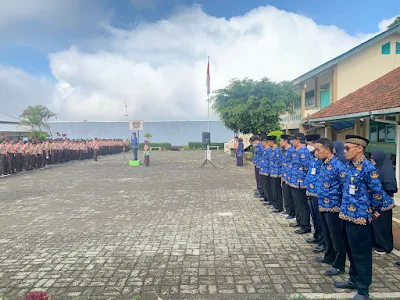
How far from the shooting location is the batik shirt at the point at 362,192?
3314mm

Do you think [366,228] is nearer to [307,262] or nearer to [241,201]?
[307,262]

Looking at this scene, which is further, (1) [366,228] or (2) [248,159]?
(2) [248,159]

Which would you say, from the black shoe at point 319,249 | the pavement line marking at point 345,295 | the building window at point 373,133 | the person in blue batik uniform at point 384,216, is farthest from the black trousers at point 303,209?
the building window at point 373,133

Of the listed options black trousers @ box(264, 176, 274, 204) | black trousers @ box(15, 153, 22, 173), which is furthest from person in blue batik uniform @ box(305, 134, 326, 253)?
black trousers @ box(15, 153, 22, 173)

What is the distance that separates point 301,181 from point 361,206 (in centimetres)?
219

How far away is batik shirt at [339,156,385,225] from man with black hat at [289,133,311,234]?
82.1 inches

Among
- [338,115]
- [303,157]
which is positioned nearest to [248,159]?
[338,115]

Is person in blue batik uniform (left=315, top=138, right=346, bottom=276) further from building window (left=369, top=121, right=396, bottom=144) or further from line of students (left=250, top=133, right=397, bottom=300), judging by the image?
building window (left=369, top=121, right=396, bottom=144)

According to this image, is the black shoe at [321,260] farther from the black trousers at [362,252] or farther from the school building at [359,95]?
the school building at [359,95]

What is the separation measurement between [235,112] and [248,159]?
4811 mm

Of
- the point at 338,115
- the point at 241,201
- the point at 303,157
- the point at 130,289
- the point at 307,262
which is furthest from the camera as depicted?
the point at 338,115

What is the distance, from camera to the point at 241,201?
27.8 feet

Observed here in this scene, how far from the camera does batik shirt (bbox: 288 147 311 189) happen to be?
551cm

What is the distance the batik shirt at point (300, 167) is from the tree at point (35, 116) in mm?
29928
